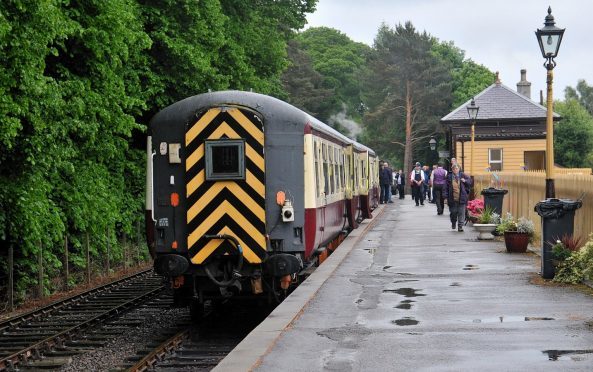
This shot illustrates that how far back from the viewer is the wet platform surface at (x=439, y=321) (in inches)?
327

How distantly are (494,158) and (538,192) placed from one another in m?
30.9

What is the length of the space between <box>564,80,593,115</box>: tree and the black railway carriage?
159631 mm

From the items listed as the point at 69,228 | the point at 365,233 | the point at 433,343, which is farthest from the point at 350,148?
the point at 433,343

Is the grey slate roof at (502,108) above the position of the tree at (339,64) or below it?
below

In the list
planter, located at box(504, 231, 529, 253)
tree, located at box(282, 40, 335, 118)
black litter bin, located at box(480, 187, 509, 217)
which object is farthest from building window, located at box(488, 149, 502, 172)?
planter, located at box(504, 231, 529, 253)

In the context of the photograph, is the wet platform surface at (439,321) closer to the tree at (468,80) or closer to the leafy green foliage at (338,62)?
the tree at (468,80)

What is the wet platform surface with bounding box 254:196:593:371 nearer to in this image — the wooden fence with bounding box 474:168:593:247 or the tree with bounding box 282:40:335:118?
the wooden fence with bounding box 474:168:593:247

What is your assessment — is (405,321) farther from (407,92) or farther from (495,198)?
(407,92)

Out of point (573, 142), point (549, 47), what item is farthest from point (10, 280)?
point (573, 142)

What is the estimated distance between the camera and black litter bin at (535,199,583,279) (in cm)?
1402

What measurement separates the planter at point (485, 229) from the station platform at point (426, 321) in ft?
15.3

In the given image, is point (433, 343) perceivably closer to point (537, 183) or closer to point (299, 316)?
point (299, 316)

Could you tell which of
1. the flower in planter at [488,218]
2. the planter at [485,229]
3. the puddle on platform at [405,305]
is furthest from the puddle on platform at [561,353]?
the flower in planter at [488,218]

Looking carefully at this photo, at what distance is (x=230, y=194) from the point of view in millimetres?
13391
